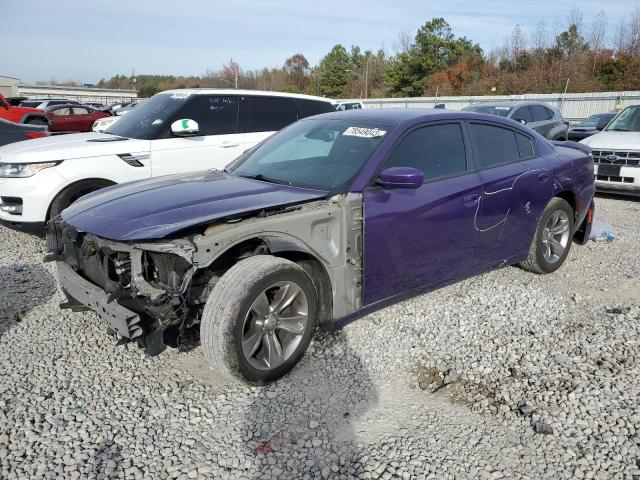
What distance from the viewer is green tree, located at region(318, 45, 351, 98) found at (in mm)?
74750

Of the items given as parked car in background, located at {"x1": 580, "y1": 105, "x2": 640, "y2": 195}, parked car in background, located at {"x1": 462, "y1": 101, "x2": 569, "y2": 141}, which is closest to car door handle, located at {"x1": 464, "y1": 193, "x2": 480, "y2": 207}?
parked car in background, located at {"x1": 580, "y1": 105, "x2": 640, "y2": 195}

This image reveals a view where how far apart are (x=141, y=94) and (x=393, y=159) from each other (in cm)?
8424

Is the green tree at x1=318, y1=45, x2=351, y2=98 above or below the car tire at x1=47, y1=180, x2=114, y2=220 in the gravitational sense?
above

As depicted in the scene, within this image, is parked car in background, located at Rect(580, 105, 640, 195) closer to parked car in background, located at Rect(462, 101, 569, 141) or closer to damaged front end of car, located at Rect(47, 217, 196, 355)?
parked car in background, located at Rect(462, 101, 569, 141)

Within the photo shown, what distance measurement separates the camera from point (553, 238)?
201 inches

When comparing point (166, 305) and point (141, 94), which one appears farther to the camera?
point (141, 94)

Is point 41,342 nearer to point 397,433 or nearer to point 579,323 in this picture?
point 397,433

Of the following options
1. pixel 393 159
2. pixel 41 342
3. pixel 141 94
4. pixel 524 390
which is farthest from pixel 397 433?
pixel 141 94

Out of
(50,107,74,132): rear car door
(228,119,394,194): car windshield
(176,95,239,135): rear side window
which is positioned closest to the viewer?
(228,119,394,194): car windshield

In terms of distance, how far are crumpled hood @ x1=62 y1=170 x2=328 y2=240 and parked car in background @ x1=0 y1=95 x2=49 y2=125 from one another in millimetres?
16189

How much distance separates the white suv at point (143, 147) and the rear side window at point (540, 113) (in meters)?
6.58

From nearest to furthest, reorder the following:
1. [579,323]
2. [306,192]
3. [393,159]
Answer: [306,192], [393,159], [579,323]

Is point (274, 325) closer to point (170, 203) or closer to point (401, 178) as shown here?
point (170, 203)

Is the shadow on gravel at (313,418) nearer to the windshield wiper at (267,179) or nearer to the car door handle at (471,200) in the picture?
the windshield wiper at (267,179)
